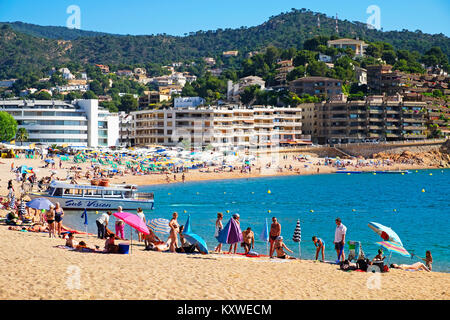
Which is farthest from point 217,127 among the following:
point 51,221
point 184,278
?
point 184,278

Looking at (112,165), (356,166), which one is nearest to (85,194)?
(112,165)

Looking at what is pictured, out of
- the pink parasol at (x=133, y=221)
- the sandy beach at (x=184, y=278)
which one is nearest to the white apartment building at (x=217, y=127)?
the pink parasol at (x=133, y=221)

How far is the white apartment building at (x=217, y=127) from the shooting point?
3903 inches

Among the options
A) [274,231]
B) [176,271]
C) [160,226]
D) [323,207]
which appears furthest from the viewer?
[323,207]

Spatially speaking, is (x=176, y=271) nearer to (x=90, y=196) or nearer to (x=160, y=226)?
(x=160, y=226)

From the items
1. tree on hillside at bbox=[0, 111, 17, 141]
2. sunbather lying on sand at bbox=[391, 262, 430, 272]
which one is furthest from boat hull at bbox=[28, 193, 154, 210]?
tree on hillside at bbox=[0, 111, 17, 141]

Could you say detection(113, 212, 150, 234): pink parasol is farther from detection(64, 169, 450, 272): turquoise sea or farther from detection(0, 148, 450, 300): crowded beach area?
detection(64, 169, 450, 272): turquoise sea

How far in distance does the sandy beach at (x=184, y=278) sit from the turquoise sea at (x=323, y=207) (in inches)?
223

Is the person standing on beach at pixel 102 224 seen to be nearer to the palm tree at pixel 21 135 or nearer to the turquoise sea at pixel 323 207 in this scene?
the turquoise sea at pixel 323 207

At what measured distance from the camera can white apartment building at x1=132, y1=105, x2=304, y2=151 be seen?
99125 millimetres

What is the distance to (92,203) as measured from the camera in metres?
38.9

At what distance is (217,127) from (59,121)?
86.8 ft

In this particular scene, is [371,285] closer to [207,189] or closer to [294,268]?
[294,268]
